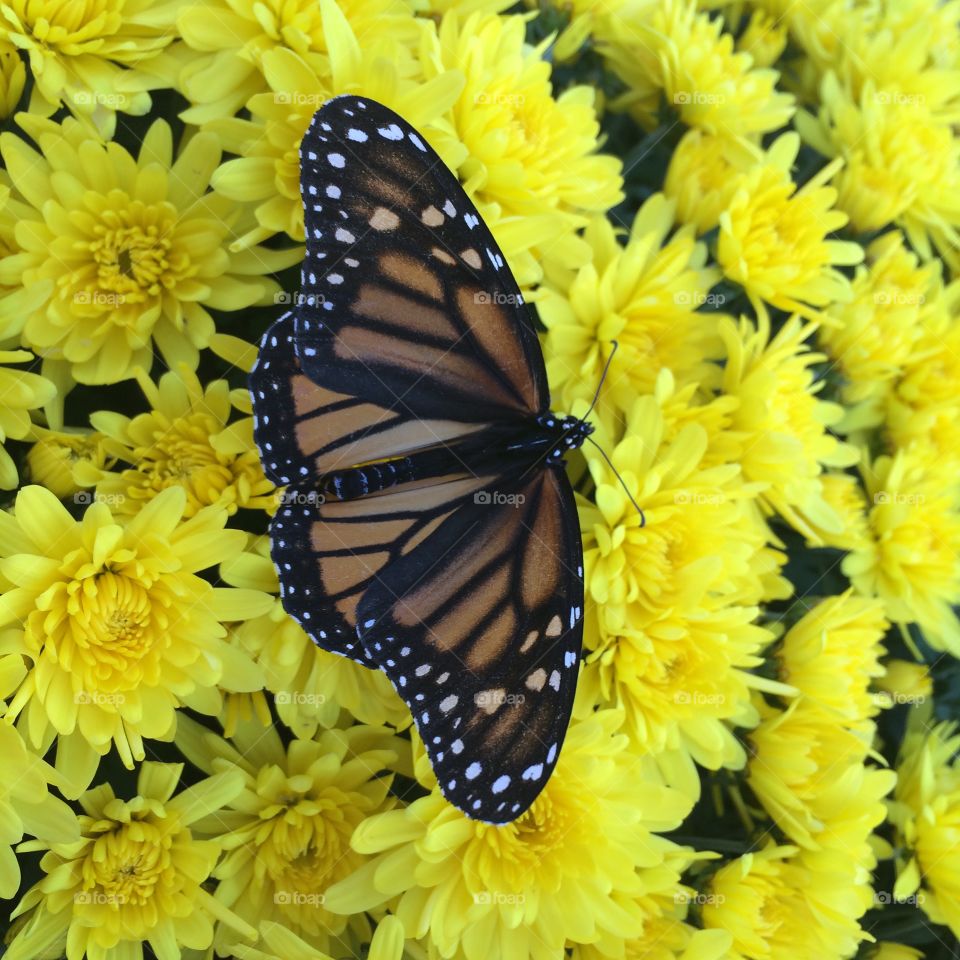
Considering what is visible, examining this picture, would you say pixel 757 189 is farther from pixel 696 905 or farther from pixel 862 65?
pixel 696 905

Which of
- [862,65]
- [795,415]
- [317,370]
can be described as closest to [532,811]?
[317,370]

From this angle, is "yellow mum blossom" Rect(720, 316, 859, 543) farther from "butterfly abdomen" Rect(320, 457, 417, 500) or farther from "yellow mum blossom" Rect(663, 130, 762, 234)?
"butterfly abdomen" Rect(320, 457, 417, 500)

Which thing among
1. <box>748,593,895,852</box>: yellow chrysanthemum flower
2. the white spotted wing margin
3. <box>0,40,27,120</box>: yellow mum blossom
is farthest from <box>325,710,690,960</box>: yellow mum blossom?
<box>0,40,27,120</box>: yellow mum blossom

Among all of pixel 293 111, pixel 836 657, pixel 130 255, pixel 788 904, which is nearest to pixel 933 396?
pixel 836 657

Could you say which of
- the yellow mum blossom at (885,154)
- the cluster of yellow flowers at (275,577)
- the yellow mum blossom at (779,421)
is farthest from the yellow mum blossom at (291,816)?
the yellow mum blossom at (885,154)

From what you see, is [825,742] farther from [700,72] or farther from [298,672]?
[700,72]

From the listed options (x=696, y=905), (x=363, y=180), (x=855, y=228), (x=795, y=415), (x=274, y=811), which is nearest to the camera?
(x=363, y=180)
